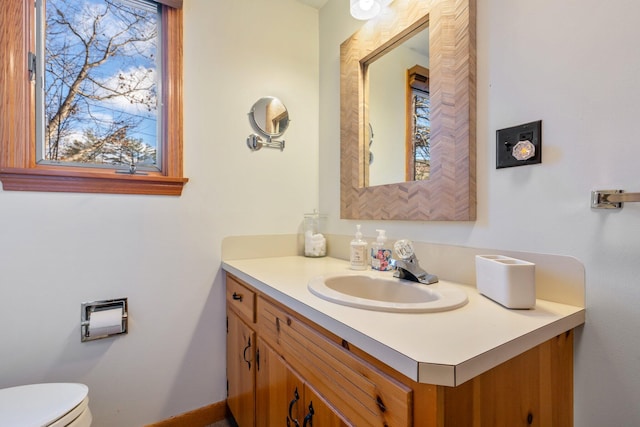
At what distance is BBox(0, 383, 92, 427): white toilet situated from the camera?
832 millimetres

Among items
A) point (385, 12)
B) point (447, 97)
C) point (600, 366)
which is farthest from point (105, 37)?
point (600, 366)

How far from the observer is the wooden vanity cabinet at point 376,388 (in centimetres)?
51

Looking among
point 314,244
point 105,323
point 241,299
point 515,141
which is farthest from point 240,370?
point 515,141

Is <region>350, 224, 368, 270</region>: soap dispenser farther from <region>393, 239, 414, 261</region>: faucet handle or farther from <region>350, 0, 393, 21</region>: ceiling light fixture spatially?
<region>350, 0, 393, 21</region>: ceiling light fixture

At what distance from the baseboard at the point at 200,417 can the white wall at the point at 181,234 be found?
0.03 m

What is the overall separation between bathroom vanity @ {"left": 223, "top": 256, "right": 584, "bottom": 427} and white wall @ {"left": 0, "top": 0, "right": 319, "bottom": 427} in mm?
588

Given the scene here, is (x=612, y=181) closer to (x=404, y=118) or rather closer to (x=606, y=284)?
(x=606, y=284)

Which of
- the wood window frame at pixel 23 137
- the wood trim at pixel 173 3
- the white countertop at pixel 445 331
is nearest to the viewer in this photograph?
the white countertop at pixel 445 331

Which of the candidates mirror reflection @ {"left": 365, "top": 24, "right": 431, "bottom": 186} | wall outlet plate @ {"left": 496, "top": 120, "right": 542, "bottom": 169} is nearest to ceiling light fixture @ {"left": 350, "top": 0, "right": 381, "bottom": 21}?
mirror reflection @ {"left": 365, "top": 24, "right": 431, "bottom": 186}

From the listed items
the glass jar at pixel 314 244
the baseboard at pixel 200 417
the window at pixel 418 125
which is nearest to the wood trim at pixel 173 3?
the window at pixel 418 125

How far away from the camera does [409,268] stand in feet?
3.29

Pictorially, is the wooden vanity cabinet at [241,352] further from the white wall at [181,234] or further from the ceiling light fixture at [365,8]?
the ceiling light fixture at [365,8]

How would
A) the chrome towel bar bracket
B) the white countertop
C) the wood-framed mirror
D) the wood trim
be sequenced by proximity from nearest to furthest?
1. the white countertop
2. the chrome towel bar bracket
3. the wood-framed mirror
4. the wood trim

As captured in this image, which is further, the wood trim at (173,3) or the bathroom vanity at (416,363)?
the wood trim at (173,3)
